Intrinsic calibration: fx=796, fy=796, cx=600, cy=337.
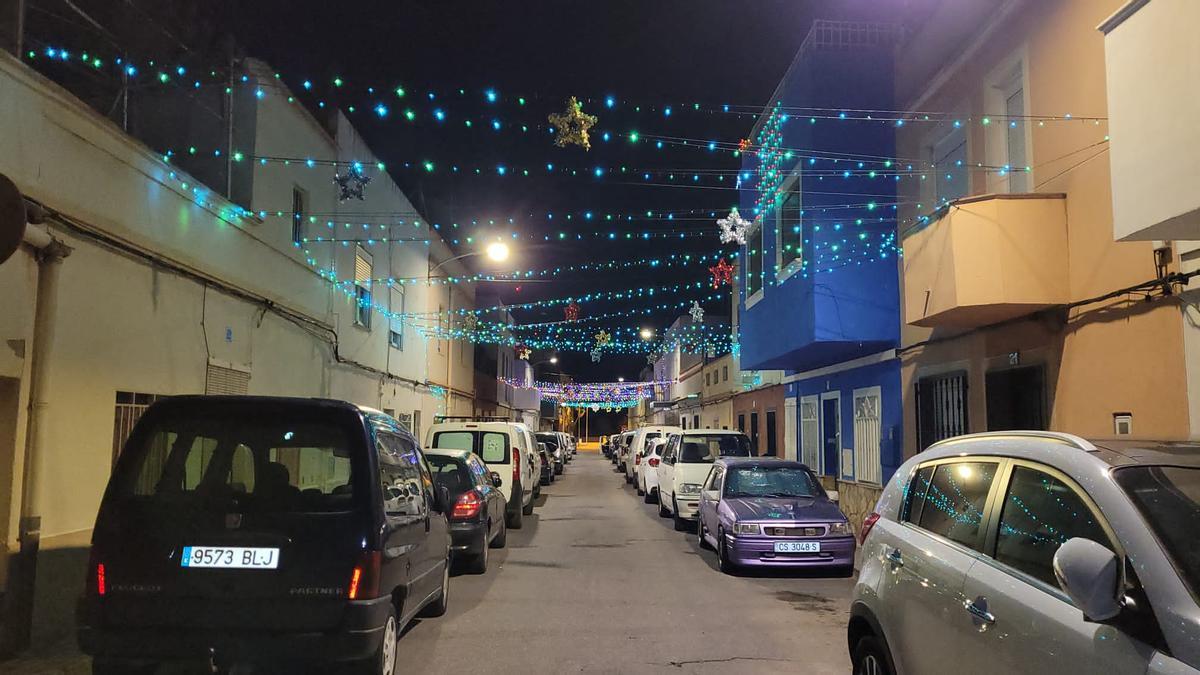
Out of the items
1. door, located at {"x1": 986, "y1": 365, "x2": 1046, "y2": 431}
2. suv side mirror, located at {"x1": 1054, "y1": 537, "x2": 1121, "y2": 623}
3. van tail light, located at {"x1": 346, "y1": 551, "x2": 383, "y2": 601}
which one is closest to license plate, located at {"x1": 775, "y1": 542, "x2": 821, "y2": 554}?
door, located at {"x1": 986, "y1": 365, "x2": 1046, "y2": 431}

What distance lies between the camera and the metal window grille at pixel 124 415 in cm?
878

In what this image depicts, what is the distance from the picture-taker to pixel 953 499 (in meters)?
4.04

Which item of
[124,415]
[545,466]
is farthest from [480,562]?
[545,466]

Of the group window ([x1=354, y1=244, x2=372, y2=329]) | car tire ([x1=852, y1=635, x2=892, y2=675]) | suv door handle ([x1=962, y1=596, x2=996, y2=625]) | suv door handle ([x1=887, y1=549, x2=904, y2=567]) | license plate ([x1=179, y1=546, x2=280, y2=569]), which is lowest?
car tire ([x1=852, y1=635, x2=892, y2=675])

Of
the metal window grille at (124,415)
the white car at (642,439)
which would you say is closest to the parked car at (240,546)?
the metal window grille at (124,415)

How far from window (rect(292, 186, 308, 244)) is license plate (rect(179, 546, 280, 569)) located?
1070 centimetres

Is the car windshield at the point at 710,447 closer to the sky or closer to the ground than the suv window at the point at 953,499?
closer to the ground

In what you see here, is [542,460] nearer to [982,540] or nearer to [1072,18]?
[1072,18]

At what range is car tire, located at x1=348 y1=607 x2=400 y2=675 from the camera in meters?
4.69

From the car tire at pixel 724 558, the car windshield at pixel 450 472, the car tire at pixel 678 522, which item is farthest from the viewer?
the car tire at pixel 678 522

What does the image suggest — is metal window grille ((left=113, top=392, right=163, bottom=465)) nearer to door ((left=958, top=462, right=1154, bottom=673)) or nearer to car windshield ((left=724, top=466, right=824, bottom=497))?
car windshield ((left=724, top=466, right=824, bottom=497))

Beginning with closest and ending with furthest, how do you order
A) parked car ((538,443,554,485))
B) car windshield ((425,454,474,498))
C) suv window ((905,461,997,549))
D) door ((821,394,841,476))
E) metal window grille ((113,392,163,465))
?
1. suv window ((905,461,997,549))
2. metal window grille ((113,392,163,465))
3. car windshield ((425,454,474,498))
4. door ((821,394,841,476))
5. parked car ((538,443,554,485))

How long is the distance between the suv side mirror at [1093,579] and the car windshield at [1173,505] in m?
0.20

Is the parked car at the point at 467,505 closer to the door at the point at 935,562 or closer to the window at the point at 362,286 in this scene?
the door at the point at 935,562
